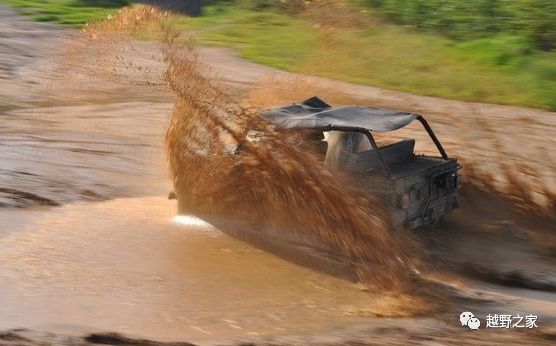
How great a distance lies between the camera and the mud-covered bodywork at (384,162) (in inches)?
392

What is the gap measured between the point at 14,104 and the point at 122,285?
849cm

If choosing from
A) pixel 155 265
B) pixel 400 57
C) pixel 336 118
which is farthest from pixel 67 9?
pixel 155 265

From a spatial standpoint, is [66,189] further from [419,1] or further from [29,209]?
[419,1]

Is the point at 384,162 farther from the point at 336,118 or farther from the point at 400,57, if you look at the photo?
the point at 400,57

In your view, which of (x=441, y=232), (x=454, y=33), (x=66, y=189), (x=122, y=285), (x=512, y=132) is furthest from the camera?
(x=454, y=33)

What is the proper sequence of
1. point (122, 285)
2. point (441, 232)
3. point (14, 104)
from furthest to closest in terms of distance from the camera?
point (14, 104) < point (441, 232) < point (122, 285)

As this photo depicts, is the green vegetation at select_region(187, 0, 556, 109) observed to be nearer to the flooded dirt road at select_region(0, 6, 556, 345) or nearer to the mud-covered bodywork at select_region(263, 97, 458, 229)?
the flooded dirt road at select_region(0, 6, 556, 345)

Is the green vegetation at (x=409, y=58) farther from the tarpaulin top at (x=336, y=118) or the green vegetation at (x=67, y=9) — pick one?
the tarpaulin top at (x=336, y=118)

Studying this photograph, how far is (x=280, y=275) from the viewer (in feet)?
32.8

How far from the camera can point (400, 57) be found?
21141 mm

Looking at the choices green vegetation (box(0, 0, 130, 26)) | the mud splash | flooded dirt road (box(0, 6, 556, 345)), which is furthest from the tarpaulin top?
green vegetation (box(0, 0, 130, 26))

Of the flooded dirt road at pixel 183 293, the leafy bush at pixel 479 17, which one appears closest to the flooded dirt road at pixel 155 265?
the flooded dirt road at pixel 183 293

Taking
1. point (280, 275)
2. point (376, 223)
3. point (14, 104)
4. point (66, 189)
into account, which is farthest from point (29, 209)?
point (14, 104)

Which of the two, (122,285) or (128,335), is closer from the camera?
(128,335)
